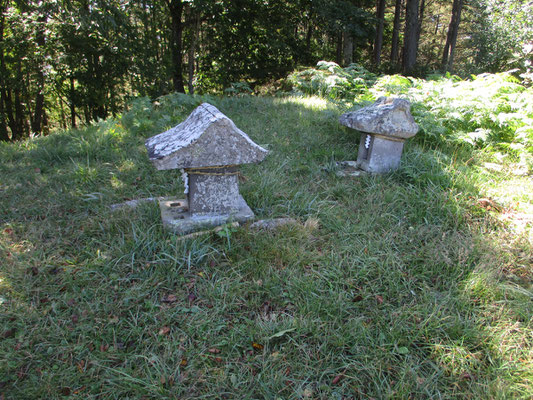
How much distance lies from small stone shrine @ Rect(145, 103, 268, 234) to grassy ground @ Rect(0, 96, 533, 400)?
0.76 ft

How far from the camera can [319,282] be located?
8.93 ft

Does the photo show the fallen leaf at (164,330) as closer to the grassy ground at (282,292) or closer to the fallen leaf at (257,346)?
the grassy ground at (282,292)

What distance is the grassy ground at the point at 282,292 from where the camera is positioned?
6.67 feet

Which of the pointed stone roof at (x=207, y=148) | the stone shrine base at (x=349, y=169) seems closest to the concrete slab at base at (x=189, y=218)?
the pointed stone roof at (x=207, y=148)

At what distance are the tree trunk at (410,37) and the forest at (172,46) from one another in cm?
4

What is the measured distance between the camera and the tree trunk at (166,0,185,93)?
13797mm

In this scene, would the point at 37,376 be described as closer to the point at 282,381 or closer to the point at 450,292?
the point at 282,381

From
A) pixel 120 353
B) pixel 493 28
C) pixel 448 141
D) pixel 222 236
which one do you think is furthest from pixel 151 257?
pixel 493 28

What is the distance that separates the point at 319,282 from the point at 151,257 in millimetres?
1502

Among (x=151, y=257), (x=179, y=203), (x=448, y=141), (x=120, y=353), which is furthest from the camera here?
(x=448, y=141)

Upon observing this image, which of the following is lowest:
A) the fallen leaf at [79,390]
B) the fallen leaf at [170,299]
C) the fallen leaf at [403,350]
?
the fallen leaf at [79,390]

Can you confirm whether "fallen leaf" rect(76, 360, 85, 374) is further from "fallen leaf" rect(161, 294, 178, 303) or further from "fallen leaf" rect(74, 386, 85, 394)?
"fallen leaf" rect(161, 294, 178, 303)

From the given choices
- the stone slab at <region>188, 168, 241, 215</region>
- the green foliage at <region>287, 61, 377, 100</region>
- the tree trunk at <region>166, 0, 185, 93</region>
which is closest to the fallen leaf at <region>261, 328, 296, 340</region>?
the stone slab at <region>188, 168, 241, 215</region>

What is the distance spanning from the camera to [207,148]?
2.96 meters
